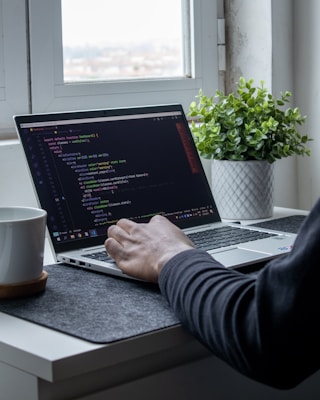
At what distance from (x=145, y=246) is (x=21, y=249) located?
19cm

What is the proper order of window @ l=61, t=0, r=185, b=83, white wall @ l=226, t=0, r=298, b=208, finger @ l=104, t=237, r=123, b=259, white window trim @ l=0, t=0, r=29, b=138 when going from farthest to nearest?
white wall @ l=226, t=0, r=298, b=208
window @ l=61, t=0, r=185, b=83
white window trim @ l=0, t=0, r=29, b=138
finger @ l=104, t=237, r=123, b=259

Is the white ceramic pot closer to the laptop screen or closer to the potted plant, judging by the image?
the potted plant

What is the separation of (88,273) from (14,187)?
0.42 metres

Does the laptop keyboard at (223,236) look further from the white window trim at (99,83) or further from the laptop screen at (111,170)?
the white window trim at (99,83)

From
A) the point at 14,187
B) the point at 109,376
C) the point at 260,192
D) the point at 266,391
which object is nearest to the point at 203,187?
the point at 260,192

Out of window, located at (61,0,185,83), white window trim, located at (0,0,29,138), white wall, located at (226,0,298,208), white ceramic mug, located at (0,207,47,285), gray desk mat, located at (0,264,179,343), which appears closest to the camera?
gray desk mat, located at (0,264,179,343)

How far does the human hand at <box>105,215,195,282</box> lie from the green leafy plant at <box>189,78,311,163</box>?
0.45 m

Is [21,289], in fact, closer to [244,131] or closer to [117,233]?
[117,233]

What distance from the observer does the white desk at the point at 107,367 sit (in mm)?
1004

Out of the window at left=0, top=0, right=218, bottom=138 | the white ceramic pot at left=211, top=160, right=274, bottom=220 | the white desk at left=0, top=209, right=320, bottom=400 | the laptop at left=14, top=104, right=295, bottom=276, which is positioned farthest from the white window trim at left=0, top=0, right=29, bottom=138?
the white desk at left=0, top=209, right=320, bottom=400

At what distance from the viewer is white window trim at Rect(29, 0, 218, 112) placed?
1.80 m

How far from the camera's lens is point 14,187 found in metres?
1.71

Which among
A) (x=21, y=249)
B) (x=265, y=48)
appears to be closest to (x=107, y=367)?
(x=21, y=249)

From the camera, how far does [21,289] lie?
1218 millimetres
